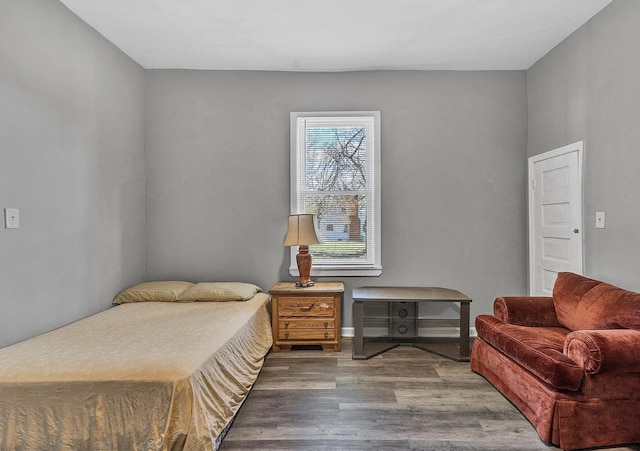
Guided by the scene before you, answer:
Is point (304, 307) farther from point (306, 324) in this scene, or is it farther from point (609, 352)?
point (609, 352)

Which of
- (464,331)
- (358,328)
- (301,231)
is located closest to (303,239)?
(301,231)

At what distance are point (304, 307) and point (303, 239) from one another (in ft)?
2.14

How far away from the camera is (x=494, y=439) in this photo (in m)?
2.28

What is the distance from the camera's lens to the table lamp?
3.85m

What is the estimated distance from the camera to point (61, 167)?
2.94 m

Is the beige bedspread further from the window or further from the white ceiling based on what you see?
the white ceiling

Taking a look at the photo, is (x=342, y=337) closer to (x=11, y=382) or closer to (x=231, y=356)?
(x=231, y=356)

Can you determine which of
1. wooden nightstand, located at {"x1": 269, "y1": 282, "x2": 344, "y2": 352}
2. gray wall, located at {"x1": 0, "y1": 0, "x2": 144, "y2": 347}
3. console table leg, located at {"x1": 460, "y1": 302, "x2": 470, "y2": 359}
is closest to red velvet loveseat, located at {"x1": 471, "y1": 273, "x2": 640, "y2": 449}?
console table leg, located at {"x1": 460, "y1": 302, "x2": 470, "y2": 359}

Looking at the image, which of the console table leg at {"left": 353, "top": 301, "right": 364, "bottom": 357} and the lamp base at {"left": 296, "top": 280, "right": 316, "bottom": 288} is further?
the lamp base at {"left": 296, "top": 280, "right": 316, "bottom": 288}

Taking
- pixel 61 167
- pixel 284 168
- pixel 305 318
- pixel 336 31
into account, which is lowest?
pixel 305 318

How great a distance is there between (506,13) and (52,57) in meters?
3.46

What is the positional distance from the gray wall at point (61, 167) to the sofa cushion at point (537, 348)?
325cm

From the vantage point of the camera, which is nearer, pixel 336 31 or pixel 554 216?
pixel 336 31

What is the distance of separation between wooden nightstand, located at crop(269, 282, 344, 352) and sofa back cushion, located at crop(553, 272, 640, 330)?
5.98 ft
